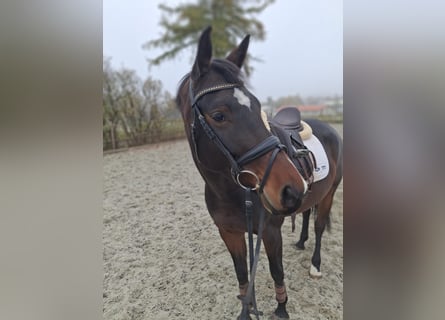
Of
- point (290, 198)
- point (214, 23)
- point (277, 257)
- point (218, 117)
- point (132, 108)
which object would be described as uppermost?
point (214, 23)

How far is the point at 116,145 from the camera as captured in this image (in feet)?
8.85

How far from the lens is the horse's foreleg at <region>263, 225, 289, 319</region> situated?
1.08 meters

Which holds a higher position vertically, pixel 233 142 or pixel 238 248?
pixel 233 142

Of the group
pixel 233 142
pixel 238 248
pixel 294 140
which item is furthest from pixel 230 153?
pixel 238 248

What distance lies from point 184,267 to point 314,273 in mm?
720

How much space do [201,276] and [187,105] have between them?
1.02m

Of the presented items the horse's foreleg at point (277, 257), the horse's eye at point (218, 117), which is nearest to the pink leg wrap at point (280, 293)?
the horse's foreleg at point (277, 257)

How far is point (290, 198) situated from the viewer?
0.77 m

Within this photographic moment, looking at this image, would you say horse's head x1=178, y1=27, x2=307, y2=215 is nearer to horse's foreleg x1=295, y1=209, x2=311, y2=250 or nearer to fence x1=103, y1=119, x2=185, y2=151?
horse's foreleg x1=295, y1=209, x2=311, y2=250

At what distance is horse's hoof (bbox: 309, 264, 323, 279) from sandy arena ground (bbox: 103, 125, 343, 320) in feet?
0.09

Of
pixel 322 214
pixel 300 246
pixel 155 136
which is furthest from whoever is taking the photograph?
pixel 155 136

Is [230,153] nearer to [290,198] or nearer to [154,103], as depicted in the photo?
[290,198]

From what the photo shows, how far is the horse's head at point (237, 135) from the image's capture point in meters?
0.77
